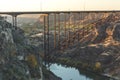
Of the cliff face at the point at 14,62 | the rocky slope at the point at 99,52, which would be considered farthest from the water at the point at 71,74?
the cliff face at the point at 14,62

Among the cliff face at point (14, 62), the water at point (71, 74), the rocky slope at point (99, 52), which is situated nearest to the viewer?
the cliff face at point (14, 62)

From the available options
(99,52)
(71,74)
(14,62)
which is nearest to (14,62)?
(14,62)

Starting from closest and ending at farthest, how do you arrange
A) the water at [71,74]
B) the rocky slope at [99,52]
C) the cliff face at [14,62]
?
1. the cliff face at [14,62]
2. the water at [71,74]
3. the rocky slope at [99,52]

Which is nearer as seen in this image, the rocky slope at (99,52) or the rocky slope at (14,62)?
the rocky slope at (14,62)

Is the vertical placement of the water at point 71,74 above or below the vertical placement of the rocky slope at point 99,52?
below

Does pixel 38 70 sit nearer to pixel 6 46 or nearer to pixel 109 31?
pixel 6 46

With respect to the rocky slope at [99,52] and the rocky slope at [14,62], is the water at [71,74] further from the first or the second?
the rocky slope at [14,62]

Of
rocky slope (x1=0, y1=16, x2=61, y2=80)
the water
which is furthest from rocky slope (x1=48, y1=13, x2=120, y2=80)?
rocky slope (x1=0, y1=16, x2=61, y2=80)

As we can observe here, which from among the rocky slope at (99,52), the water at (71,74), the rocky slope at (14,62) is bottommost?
the water at (71,74)

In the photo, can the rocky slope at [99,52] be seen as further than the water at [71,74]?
Yes
